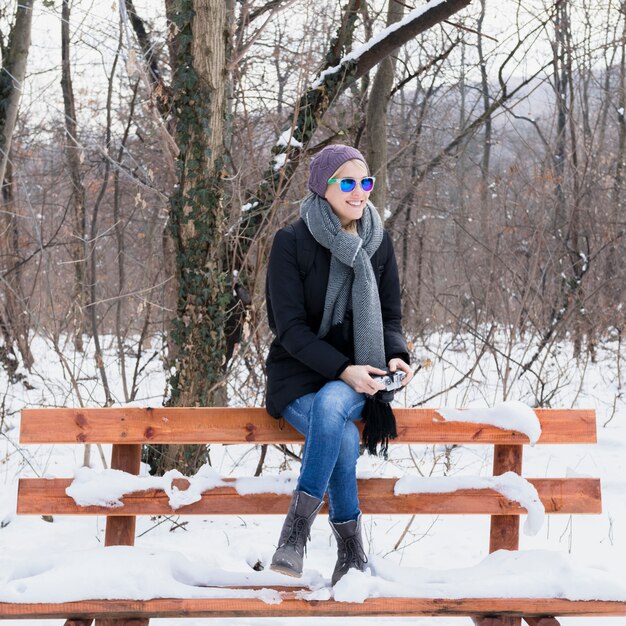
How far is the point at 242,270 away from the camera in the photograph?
509cm

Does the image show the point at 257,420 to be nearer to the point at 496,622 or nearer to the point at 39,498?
the point at 39,498

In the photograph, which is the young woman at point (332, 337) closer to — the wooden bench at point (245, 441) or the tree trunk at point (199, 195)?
the wooden bench at point (245, 441)

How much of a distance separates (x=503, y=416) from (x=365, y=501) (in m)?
0.65

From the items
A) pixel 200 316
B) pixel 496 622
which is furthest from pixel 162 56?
pixel 496 622

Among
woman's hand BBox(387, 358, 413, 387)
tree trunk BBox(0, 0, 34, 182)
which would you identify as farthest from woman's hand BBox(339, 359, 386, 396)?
tree trunk BBox(0, 0, 34, 182)

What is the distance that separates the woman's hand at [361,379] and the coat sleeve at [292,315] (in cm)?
3

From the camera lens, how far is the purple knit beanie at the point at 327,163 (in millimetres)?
3105

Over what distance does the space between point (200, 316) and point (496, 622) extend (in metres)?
2.49

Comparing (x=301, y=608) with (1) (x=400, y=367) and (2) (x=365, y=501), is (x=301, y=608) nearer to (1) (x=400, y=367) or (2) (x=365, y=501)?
(2) (x=365, y=501)

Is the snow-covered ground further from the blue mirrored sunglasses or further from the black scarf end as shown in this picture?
the blue mirrored sunglasses

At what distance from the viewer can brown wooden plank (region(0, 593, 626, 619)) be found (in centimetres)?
262

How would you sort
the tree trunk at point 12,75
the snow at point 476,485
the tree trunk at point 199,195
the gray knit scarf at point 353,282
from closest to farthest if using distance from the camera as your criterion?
the gray knit scarf at point 353,282
the snow at point 476,485
the tree trunk at point 199,195
the tree trunk at point 12,75

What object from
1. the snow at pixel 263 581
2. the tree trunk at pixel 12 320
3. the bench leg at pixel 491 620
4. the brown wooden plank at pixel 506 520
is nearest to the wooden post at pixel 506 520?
the brown wooden plank at pixel 506 520

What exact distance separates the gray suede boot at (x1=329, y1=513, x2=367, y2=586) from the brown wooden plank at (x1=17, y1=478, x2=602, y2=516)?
1.01 ft
